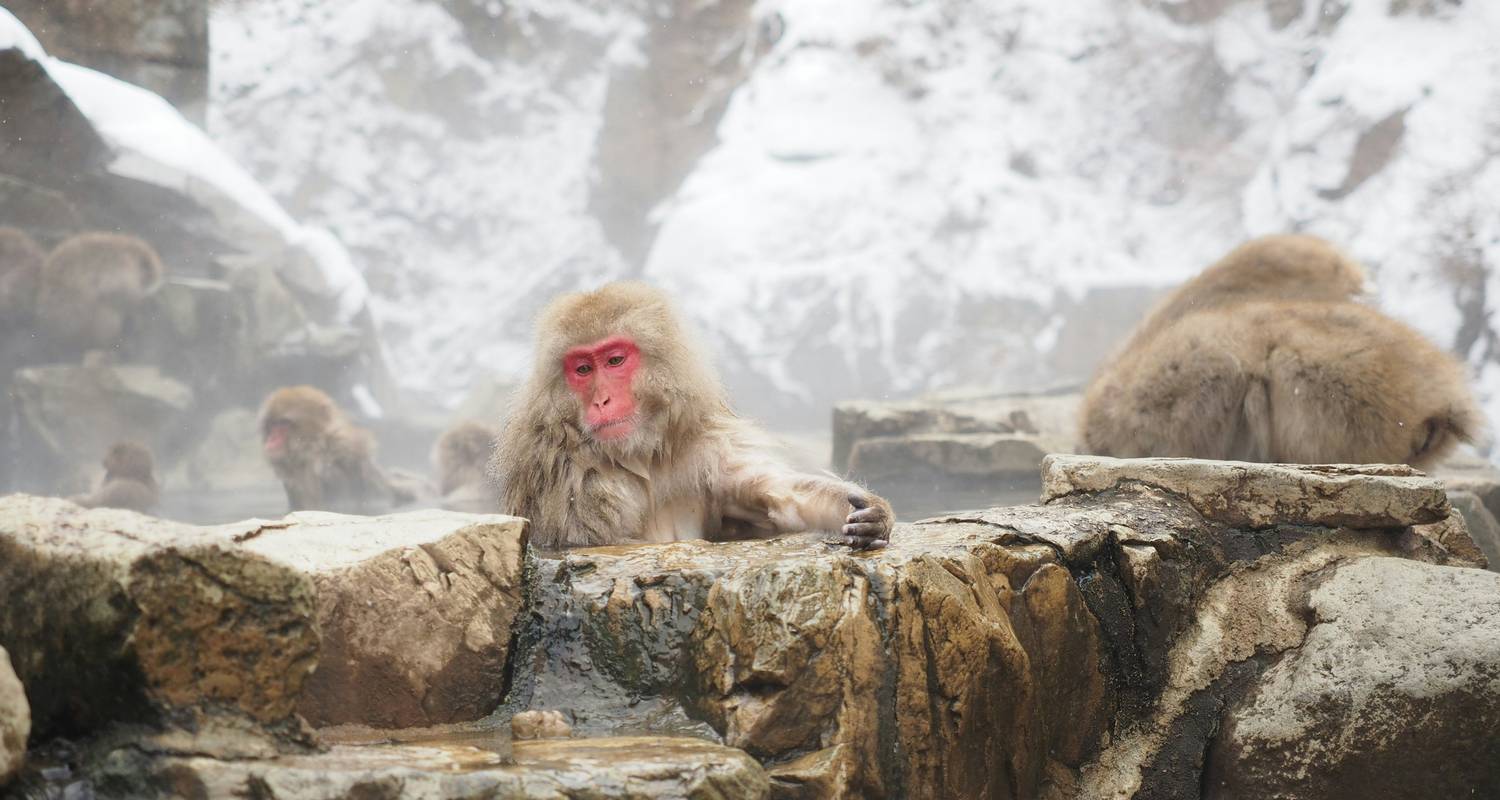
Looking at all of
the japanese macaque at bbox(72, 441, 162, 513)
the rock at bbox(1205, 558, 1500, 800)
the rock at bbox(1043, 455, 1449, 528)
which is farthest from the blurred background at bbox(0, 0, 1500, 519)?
the rock at bbox(1205, 558, 1500, 800)

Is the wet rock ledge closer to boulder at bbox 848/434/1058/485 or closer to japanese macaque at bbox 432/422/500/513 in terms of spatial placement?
boulder at bbox 848/434/1058/485

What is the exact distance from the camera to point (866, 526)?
6.99 feet

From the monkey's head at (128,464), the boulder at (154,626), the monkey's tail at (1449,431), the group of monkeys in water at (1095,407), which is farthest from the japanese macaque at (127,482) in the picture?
the monkey's tail at (1449,431)

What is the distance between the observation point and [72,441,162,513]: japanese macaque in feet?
21.1

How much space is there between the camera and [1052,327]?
12.2 m

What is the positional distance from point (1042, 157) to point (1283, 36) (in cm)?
269

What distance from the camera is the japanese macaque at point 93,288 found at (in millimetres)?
7523

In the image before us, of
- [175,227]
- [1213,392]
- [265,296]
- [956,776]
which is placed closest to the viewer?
[956,776]

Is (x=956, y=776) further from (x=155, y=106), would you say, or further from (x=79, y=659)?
(x=155, y=106)

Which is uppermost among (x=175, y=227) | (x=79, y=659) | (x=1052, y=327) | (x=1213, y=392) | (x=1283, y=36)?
(x=1283, y=36)

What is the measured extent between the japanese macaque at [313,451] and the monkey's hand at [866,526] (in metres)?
5.21

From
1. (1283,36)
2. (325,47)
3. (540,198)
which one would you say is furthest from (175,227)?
(1283,36)

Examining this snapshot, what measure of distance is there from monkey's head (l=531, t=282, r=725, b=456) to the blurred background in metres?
2.92

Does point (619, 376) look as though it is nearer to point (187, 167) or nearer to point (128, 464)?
point (128, 464)
